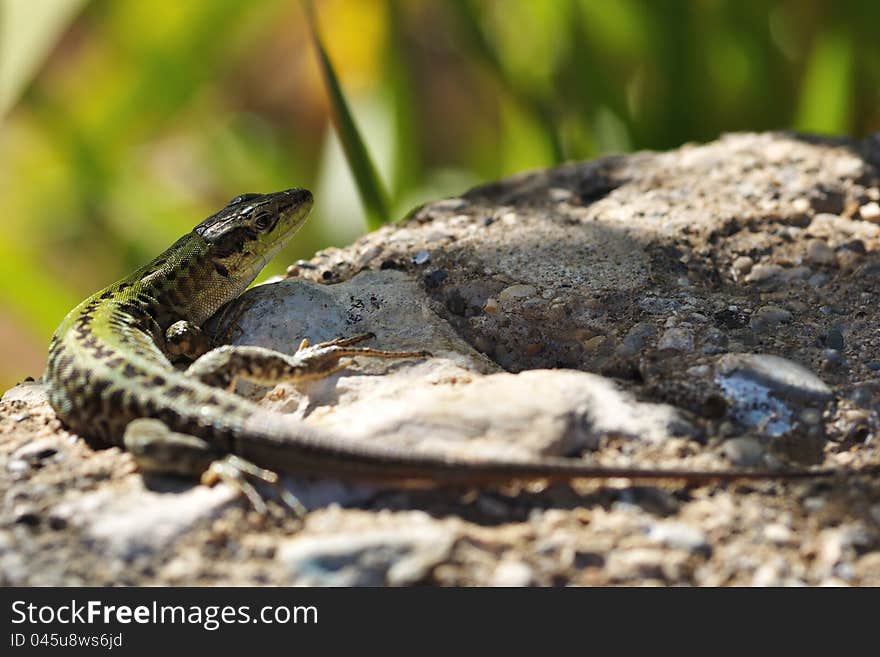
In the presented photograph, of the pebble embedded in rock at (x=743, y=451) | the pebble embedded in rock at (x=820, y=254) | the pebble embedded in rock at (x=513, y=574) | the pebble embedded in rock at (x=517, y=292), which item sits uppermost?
the pebble embedded in rock at (x=517, y=292)

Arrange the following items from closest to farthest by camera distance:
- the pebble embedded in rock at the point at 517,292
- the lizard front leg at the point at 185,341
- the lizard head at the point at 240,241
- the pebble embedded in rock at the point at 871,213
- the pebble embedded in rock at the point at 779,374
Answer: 1. the pebble embedded in rock at the point at 779,374
2. the pebble embedded in rock at the point at 517,292
3. the lizard front leg at the point at 185,341
4. the lizard head at the point at 240,241
5. the pebble embedded in rock at the point at 871,213

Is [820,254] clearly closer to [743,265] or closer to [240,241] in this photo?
[743,265]

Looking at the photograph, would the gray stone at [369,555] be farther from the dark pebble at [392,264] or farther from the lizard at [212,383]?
the dark pebble at [392,264]

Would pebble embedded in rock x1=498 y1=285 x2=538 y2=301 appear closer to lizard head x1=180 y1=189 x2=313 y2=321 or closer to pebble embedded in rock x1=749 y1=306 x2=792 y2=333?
pebble embedded in rock x1=749 y1=306 x2=792 y2=333

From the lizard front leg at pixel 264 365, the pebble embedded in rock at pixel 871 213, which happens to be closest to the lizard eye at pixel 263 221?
the lizard front leg at pixel 264 365

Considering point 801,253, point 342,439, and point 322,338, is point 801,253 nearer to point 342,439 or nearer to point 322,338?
point 322,338

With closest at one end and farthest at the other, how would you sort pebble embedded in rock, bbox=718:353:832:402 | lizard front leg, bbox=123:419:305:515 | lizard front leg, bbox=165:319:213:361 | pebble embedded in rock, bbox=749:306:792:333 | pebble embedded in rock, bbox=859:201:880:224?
lizard front leg, bbox=123:419:305:515 → pebble embedded in rock, bbox=718:353:832:402 → pebble embedded in rock, bbox=749:306:792:333 → lizard front leg, bbox=165:319:213:361 → pebble embedded in rock, bbox=859:201:880:224

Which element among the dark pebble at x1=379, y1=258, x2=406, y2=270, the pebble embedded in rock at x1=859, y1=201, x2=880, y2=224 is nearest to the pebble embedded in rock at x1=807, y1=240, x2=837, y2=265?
the pebble embedded in rock at x1=859, y1=201, x2=880, y2=224
